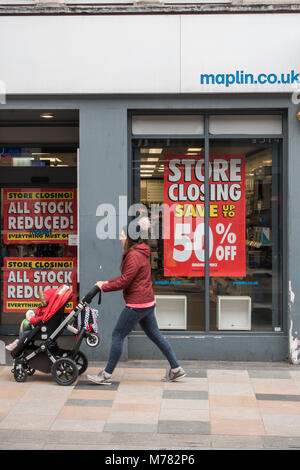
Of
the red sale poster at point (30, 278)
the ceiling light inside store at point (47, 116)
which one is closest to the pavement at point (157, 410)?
the red sale poster at point (30, 278)

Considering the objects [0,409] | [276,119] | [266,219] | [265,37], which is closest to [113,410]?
[0,409]

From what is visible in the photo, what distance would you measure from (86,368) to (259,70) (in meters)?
4.74

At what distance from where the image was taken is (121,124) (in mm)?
9070

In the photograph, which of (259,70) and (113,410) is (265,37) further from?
(113,410)

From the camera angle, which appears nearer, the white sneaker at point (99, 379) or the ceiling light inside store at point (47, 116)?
the white sneaker at point (99, 379)

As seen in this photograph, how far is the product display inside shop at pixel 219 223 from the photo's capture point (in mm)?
9383

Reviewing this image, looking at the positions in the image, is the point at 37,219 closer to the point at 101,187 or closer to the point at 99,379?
the point at 101,187

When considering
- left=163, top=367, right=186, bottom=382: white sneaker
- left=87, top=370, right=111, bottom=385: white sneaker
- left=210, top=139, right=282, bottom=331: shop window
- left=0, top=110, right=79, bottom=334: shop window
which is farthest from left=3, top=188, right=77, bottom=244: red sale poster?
left=163, top=367, right=186, bottom=382: white sneaker

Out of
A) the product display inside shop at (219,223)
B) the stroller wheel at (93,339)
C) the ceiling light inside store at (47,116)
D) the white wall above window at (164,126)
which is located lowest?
the stroller wheel at (93,339)

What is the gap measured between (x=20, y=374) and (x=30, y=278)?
3105 mm

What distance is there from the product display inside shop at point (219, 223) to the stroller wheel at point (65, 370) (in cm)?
206

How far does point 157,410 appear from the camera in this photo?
677 centimetres

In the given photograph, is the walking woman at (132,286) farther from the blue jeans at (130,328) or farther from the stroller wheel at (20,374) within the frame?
the stroller wheel at (20,374)

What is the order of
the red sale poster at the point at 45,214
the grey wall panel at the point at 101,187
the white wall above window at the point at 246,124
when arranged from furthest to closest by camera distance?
the red sale poster at the point at 45,214, the white wall above window at the point at 246,124, the grey wall panel at the point at 101,187
